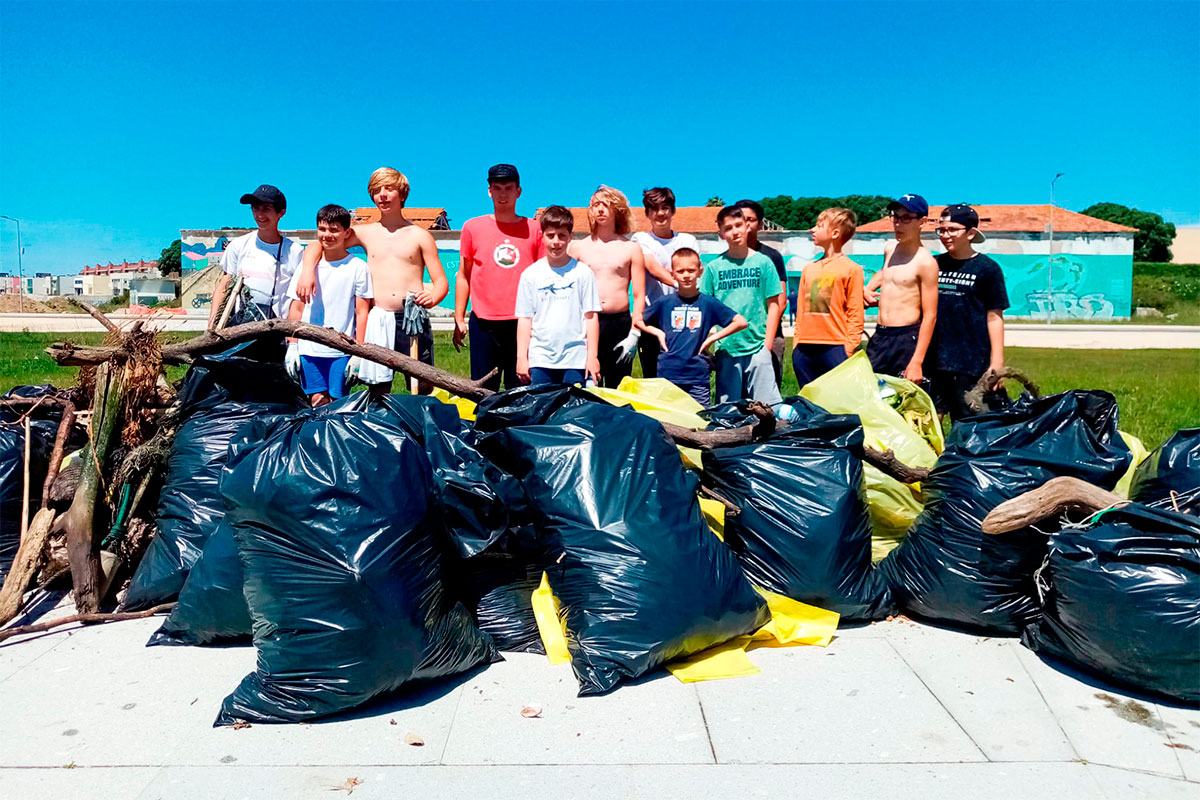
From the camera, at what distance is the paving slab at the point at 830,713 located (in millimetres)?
2301

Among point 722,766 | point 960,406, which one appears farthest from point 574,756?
point 960,406

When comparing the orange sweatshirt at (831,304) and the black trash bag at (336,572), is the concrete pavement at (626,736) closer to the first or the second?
the black trash bag at (336,572)

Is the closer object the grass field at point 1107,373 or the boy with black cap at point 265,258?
the boy with black cap at point 265,258

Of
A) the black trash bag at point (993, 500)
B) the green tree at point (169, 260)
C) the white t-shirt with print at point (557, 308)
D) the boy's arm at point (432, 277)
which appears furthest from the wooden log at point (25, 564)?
the green tree at point (169, 260)

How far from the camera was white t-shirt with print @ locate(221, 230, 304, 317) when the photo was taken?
4871 mm

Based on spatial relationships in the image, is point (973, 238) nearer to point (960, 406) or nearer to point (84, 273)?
point (960, 406)

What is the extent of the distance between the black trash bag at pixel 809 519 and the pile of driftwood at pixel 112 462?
0.13m

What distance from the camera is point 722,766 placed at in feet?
7.32

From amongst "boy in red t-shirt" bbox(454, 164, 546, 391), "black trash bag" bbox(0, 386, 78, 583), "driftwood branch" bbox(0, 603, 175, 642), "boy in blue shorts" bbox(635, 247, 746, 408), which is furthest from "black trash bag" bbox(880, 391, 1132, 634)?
"black trash bag" bbox(0, 386, 78, 583)

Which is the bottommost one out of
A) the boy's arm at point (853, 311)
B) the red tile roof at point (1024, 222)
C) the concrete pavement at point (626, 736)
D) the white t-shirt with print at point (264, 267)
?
the concrete pavement at point (626, 736)

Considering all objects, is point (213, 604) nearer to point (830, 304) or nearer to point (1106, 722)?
point (1106, 722)

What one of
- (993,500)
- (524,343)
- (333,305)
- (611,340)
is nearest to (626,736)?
(993,500)

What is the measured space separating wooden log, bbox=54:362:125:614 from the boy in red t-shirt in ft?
6.00

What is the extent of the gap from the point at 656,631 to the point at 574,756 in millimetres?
489
